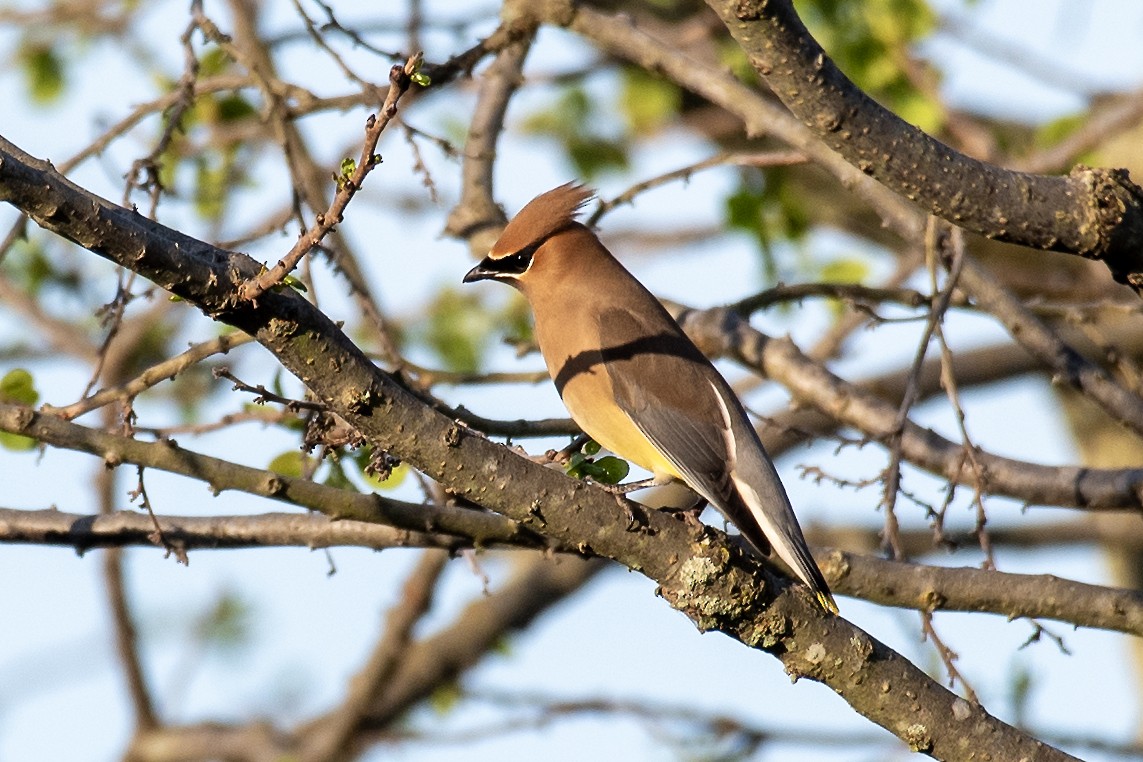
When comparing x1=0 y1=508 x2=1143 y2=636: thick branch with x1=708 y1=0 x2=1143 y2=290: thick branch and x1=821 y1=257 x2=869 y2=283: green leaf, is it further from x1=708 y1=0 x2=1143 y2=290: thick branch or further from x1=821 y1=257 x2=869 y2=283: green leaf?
x1=821 y1=257 x2=869 y2=283: green leaf

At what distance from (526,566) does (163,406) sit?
200 cm

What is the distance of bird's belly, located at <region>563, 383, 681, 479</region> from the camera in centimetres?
438

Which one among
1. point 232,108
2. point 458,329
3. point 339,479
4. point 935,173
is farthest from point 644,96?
point 935,173

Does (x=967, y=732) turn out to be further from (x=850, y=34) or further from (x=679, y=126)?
(x=679, y=126)

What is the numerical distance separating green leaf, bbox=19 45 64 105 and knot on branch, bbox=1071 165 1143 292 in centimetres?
549

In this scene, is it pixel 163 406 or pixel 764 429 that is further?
pixel 163 406

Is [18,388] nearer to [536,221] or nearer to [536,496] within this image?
[536,496]

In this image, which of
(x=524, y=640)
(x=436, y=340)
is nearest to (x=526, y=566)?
(x=524, y=640)

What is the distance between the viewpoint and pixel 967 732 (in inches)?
137

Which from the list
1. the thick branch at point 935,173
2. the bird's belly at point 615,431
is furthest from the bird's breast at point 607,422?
the thick branch at point 935,173

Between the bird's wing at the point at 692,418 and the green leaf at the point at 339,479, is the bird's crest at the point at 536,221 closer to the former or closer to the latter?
the bird's wing at the point at 692,418

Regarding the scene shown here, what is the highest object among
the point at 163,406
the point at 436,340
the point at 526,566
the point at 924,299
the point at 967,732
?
the point at 436,340

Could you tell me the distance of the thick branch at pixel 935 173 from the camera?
2.90 meters

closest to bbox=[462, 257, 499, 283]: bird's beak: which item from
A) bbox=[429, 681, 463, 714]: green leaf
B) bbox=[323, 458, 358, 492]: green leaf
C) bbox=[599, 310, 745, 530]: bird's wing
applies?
bbox=[599, 310, 745, 530]: bird's wing
